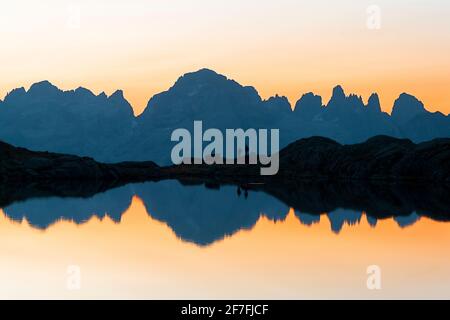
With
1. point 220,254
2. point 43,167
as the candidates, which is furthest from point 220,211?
point 43,167

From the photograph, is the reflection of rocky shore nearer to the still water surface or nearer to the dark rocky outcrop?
the still water surface

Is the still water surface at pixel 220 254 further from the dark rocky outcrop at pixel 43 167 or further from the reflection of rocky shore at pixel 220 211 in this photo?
the dark rocky outcrop at pixel 43 167

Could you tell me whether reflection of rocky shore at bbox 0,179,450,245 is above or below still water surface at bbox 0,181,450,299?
above

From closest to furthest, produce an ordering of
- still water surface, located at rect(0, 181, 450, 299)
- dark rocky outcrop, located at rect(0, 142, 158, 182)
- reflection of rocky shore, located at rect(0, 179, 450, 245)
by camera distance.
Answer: still water surface, located at rect(0, 181, 450, 299) < reflection of rocky shore, located at rect(0, 179, 450, 245) < dark rocky outcrop, located at rect(0, 142, 158, 182)

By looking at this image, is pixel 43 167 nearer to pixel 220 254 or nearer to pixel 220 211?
pixel 220 211

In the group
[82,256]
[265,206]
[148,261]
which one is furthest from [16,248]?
[265,206]

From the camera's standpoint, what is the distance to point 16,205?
274ft

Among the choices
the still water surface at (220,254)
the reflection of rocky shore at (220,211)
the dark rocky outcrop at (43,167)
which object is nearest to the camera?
the still water surface at (220,254)

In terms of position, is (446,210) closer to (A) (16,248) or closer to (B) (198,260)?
(B) (198,260)

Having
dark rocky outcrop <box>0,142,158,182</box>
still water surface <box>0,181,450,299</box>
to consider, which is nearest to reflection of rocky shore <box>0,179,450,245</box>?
still water surface <box>0,181,450,299</box>

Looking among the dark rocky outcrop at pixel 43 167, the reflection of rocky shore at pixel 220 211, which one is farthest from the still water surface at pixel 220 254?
the dark rocky outcrop at pixel 43 167
